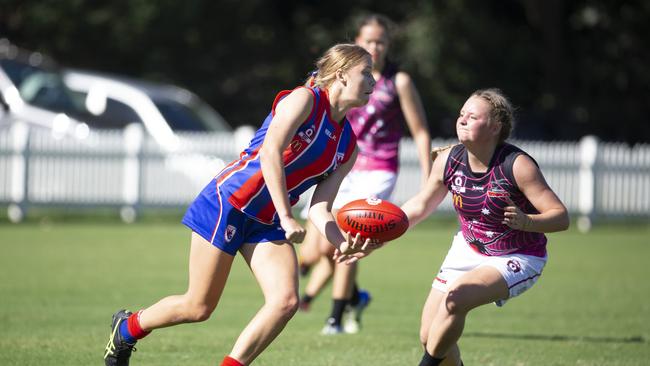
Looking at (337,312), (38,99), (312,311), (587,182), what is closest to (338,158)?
(337,312)

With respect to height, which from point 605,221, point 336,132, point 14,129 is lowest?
point 605,221

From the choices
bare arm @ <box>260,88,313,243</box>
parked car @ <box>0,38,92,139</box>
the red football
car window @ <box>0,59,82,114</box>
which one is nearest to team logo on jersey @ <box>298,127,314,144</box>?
bare arm @ <box>260,88,313,243</box>

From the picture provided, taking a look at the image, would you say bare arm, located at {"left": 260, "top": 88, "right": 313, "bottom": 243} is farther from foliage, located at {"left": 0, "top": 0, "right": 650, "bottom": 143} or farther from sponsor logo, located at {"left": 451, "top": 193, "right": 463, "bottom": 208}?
foliage, located at {"left": 0, "top": 0, "right": 650, "bottom": 143}

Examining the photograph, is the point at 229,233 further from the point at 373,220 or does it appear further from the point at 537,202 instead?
the point at 537,202

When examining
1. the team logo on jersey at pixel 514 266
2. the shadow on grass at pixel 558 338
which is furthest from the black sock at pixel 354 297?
the team logo on jersey at pixel 514 266

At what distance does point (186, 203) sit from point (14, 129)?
3.28 meters

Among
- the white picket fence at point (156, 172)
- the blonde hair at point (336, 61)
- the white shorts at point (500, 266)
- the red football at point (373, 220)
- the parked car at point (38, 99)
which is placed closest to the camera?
the red football at point (373, 220)

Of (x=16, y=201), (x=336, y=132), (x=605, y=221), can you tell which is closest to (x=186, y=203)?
(x=16, y=201)

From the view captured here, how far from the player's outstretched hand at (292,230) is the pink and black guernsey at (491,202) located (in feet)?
3.99

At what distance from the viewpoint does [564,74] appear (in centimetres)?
2869

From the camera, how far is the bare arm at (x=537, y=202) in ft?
18.0

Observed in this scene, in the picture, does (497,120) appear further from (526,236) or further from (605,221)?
(605,221)

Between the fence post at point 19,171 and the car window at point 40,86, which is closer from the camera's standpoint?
the fence post at point 19,171

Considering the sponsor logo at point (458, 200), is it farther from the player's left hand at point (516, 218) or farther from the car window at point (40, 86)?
the car window at point (40, 86)
